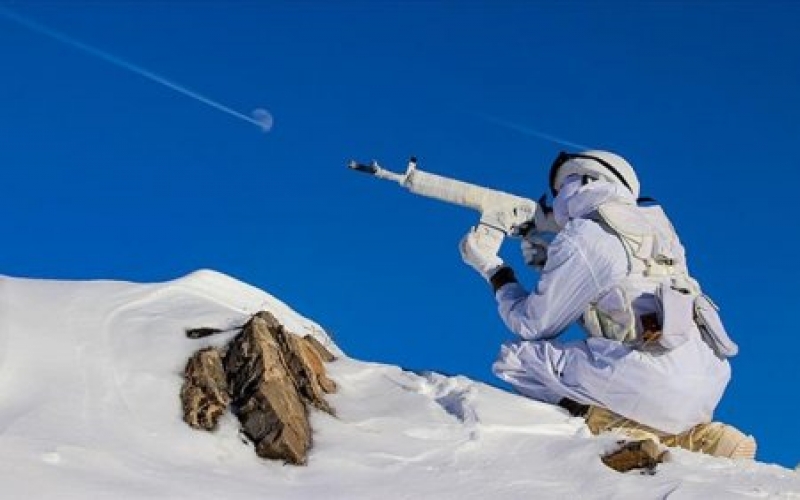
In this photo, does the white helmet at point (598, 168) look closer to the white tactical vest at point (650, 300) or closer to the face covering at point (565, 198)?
the face covering at point (565, 198)

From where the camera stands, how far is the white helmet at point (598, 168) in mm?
11008

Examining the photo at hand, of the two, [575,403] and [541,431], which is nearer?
[541,431]

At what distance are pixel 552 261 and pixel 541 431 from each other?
2.08 metres

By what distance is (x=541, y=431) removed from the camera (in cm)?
852

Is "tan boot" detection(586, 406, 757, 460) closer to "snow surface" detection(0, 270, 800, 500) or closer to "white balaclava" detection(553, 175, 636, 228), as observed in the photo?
"snow surface" detection(0, 270, 800, 500)

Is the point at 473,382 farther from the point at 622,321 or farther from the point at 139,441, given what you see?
the point at 139,441

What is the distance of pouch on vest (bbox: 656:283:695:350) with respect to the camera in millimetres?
9602

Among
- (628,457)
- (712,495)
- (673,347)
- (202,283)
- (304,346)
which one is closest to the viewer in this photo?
(712,495)

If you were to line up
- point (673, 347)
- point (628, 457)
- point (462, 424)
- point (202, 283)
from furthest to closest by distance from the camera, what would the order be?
point (202, 283), point (673, 347), point (462, 424), point (628, 457)

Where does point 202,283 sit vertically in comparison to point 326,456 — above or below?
above

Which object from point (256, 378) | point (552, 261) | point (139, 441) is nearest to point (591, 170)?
point (552, 261)

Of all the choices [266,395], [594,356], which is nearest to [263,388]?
[266,395]

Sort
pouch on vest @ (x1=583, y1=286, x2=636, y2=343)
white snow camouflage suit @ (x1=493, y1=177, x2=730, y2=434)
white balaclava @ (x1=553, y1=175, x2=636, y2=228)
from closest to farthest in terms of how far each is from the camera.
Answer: white snow camouflage suit @ (x1=493, y1=177, x2=730, y2=434)
pouch on vest @ (x1=583, y1=286, x2=636, y2=343)
white balaclava @ (x1=553, y1=175, x2=636, y2=228)

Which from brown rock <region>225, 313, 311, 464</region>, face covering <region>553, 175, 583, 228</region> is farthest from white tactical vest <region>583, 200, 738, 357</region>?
brown rock <region>225, 313, 311, 464</region>
